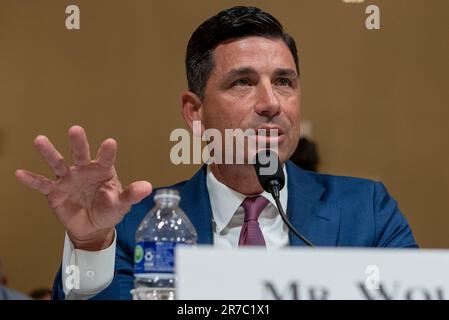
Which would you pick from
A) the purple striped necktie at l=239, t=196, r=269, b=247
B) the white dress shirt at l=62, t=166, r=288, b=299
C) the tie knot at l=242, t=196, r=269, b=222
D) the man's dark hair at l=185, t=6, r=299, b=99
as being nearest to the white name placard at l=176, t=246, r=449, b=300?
the white dress shirt at l=62, t=166, r=288, b=299

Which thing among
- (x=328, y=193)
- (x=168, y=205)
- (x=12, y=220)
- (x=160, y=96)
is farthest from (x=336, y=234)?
(x=12, y=220)

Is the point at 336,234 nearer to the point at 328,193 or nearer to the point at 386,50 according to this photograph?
the point at 328,193

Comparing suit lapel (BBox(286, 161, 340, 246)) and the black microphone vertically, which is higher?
the black microphone

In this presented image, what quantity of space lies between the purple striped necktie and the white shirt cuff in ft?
1.40

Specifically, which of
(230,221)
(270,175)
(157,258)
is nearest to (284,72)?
(230,221)

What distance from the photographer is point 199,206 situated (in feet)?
5.80

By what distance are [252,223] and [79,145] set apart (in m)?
0.64

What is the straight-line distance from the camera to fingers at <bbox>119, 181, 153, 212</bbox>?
1158 millimetres

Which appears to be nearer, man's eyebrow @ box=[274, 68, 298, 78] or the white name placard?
the white name placard

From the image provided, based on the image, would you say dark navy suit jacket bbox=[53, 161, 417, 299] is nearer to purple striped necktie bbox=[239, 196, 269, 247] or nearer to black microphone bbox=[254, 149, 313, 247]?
purple striped necktie bbox=[239, 196, 269, 247]

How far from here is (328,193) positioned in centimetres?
183

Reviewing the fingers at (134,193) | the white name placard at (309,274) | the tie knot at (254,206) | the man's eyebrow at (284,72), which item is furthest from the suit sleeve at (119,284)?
the man's eyebrow at (284,72)

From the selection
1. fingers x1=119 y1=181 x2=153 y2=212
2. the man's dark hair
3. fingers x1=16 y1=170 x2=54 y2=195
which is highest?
the man's dark hair

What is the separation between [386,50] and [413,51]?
0.37 ft
